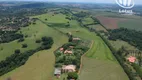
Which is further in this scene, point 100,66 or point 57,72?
point 100,66

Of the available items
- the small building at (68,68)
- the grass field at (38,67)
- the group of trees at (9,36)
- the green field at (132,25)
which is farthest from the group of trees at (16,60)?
the green field at (132,25)

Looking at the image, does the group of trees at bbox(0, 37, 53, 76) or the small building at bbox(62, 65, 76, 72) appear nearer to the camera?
the small building at bbox(62, 65, 76, 72)

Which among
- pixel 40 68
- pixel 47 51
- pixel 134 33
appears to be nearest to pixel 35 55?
pixel 47 51

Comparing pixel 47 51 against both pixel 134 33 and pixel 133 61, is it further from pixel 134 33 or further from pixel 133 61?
pixel 134 33

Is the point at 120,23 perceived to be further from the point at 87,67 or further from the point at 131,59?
the point at 87,67

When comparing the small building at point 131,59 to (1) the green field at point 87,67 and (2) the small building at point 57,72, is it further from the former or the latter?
(2) the small building at point 57,72

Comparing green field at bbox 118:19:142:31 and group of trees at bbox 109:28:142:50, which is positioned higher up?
group of trees at bbox 109:28:142:50

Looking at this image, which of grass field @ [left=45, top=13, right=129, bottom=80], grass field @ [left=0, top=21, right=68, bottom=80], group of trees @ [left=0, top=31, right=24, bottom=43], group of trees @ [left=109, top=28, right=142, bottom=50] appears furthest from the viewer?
group of trees @ [left=0, top=31, right=24, bottom=43]

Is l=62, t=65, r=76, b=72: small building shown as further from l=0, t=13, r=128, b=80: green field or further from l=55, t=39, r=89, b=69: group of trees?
l=0, t=13, r=128, b=80: green field

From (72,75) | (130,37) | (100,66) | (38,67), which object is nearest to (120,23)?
(130,37)

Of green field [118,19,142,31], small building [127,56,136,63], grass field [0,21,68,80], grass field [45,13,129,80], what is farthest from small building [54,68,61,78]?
green field [118,19,142,31]

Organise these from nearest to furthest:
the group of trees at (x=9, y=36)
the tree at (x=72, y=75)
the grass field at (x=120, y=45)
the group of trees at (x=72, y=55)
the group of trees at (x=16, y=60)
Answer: the tree at (x=72, y=75) → the group of trees at (x=72, y=55) → the group of trees at (x=16, y=60) → the grass field at (x=120, y=45) → the group of trees at (x=9, y=36)
